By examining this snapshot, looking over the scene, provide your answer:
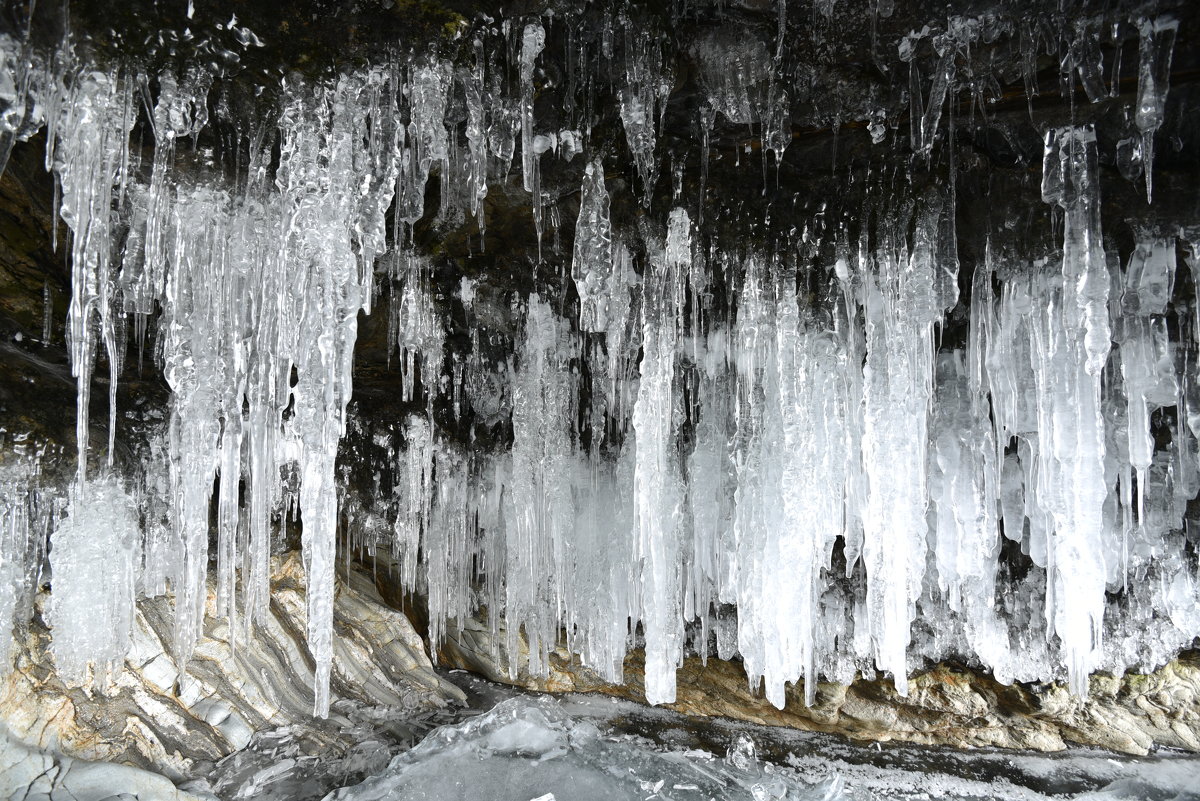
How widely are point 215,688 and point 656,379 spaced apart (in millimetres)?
5507

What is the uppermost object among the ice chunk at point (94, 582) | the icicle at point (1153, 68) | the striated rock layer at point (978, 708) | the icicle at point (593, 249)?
the icicle at point (1153, 68)

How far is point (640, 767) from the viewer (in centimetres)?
622

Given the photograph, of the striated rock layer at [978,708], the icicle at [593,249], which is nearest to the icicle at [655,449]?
the icicle at [593,249]

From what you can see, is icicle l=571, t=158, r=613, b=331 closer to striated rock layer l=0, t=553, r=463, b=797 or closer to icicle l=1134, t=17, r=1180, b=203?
icicle l=1134, t=17, r=1180, b=203

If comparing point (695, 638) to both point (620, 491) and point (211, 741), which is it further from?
point (211, 741)

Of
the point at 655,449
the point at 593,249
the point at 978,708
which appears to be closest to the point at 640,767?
the point at 655,449

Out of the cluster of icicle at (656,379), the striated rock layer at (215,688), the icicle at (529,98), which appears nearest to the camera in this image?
the icicle at (529,98)

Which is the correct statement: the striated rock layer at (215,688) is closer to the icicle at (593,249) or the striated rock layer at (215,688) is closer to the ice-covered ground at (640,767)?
the ice-covered ground at (640,767)

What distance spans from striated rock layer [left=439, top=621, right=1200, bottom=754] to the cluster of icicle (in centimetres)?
35

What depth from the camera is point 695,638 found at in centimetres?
866

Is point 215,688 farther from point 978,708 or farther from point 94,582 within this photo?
point 978,708

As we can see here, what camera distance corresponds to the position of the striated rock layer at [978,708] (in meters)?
7.19

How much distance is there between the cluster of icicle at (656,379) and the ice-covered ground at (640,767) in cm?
103

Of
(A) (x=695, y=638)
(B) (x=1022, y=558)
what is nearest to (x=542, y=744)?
(A) (x=695, y=638)
